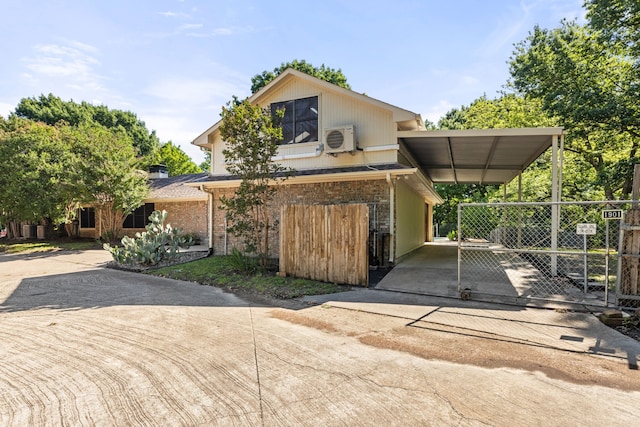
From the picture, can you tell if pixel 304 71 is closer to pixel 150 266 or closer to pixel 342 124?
pixel 342 124

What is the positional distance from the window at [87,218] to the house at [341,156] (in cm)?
1243

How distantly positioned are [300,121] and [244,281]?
228 inches

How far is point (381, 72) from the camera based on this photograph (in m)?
14.1

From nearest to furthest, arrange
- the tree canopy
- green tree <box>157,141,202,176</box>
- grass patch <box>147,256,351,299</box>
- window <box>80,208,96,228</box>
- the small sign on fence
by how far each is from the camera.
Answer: the small sign on fence → grass patch <box>147,256,351,299</box> → the tree canopy → window <box>80,208,96,228</box> → green tree <box>157,141,202,176</box>

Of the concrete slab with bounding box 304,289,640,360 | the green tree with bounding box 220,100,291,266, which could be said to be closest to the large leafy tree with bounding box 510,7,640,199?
the concrete slab with bounding box 304,289,640,360

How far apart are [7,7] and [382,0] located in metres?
9.09

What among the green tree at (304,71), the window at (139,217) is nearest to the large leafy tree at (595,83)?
the green tree at (304,71)

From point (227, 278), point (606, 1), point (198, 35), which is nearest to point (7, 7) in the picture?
point (198, 35)

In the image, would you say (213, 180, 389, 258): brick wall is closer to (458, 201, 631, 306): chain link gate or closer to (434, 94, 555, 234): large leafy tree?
(458, 201, 631, 306): chain link gate

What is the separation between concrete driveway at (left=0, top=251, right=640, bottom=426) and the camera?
2.69 m

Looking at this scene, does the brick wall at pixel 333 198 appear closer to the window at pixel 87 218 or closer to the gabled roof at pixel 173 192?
the gabled roof at pixel 173 192

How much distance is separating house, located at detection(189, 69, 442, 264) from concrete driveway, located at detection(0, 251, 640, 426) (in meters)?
4.47

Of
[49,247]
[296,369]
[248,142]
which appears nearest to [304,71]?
[49,247]

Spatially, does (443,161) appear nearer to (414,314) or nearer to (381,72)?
(381,72)
